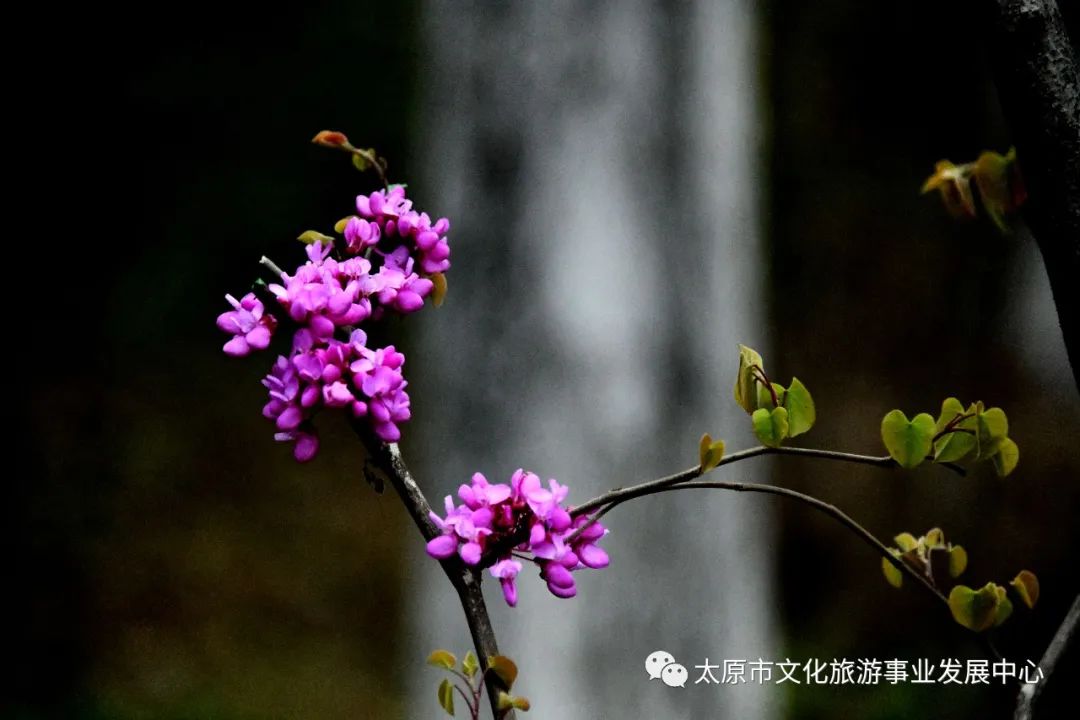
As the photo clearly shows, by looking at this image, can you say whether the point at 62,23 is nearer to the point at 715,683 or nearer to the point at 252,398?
the point at 252,398

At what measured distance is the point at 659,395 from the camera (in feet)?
4.00

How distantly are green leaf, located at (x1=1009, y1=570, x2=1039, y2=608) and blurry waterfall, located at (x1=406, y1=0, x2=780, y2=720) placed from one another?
2.72 feet

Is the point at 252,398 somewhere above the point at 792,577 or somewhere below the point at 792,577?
above

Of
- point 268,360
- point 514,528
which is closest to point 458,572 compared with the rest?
point 514,528

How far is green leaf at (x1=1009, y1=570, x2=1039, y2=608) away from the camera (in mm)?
361

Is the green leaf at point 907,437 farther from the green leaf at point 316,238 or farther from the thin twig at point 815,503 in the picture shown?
the green leaf at point 316,238

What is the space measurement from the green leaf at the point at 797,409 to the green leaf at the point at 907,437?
0.02 meters

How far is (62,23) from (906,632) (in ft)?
7.50

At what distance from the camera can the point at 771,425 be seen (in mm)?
336

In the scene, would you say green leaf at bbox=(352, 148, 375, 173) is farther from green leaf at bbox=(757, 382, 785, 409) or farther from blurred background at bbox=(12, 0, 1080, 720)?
blurred background at bbox=(12, 0, 1080, 720)

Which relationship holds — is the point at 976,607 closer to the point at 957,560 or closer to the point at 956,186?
the point at 957,560

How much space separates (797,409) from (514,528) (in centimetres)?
10

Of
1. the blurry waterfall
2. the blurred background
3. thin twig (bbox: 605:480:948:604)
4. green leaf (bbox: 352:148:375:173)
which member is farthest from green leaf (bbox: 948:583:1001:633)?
the blurred background

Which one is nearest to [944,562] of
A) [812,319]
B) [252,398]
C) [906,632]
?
[906,632]
